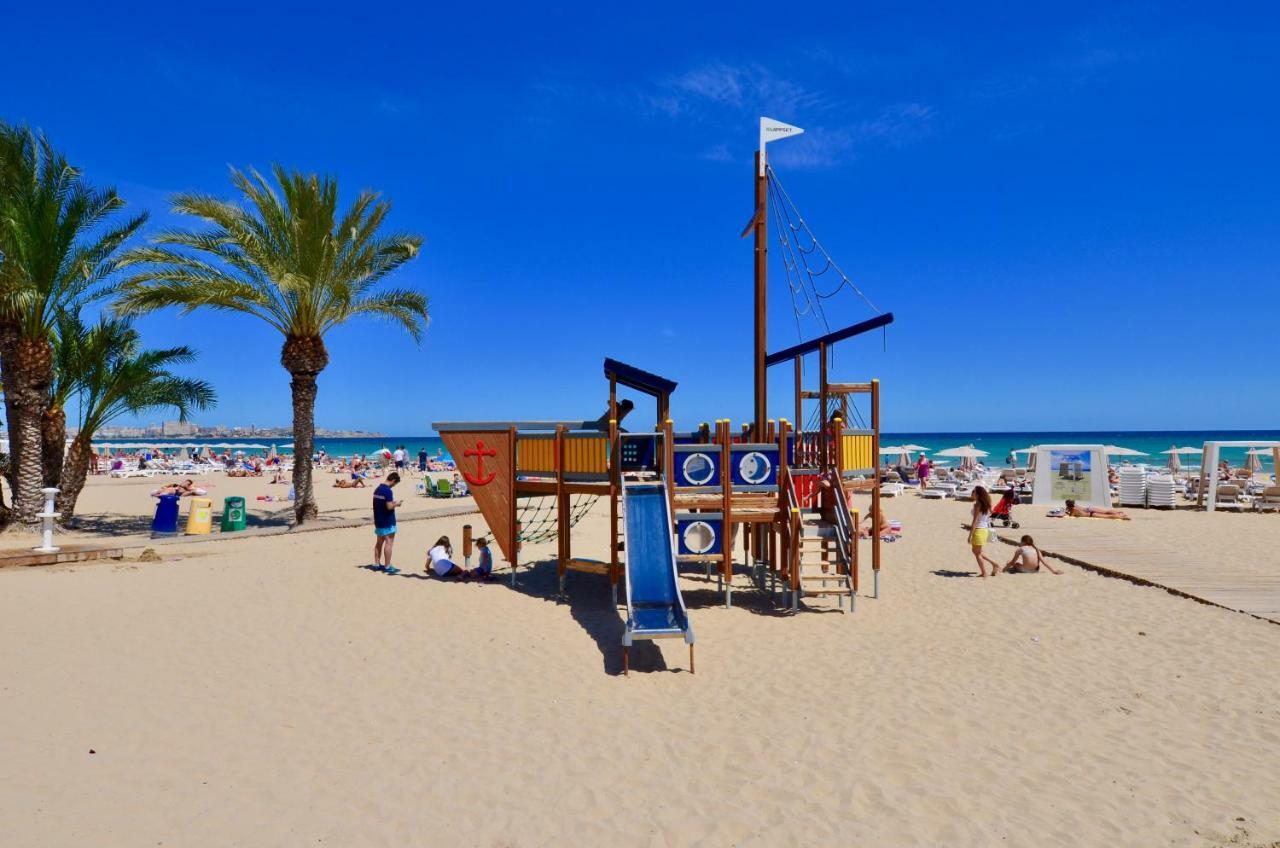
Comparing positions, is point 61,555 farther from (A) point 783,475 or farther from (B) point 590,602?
(A) point 783,475

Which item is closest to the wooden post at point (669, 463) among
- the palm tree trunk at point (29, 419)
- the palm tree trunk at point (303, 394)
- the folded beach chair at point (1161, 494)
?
the palm tree trunk at point (303, 394)

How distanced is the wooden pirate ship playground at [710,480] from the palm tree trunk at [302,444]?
8.05 meters

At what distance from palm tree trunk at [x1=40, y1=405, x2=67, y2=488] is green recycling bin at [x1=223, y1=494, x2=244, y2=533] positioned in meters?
3.91

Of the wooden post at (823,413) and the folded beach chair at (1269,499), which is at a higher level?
the wooden post at (823,413)

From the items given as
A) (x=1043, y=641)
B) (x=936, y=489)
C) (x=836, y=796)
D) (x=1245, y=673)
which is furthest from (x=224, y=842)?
(x=936, y=489)

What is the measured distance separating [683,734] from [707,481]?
4844 mm

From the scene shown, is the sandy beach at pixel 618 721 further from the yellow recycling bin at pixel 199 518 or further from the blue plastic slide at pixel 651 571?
the yellow recycling bin at pixel 199 518

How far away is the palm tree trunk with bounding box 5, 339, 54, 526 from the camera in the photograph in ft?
51.2

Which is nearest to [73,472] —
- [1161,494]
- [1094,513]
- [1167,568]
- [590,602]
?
[590,602]

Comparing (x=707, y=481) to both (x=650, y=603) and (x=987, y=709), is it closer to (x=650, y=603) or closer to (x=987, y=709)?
(x=650, y=603)

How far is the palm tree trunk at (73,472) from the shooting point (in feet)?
57.3

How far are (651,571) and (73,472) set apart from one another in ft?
53.4

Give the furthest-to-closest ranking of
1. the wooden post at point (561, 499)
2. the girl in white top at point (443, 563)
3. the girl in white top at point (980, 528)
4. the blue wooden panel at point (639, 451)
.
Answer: the girl in white top at point (980, 528) < the girl in white top at point (443, 563) < the wooden post at point (561, 499) < the blue wooden panel at point (639, 451)

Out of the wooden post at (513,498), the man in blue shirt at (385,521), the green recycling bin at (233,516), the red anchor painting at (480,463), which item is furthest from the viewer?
the green recycling bin at (233,516)
